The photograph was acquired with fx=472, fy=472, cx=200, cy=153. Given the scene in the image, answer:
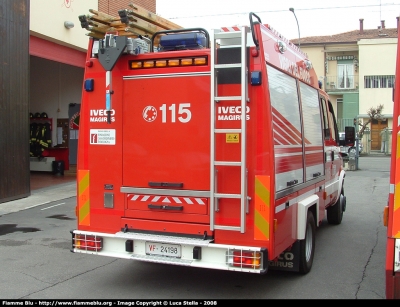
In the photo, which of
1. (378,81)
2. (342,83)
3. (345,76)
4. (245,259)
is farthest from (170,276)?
(345,76)

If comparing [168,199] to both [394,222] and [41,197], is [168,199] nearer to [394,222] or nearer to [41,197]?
[394,222]

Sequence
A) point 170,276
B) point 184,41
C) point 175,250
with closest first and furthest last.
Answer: point 175,250 → point 184,41 → point 170,276

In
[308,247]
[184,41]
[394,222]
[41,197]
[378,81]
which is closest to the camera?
[394,222]

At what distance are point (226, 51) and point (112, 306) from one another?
9.83 feet

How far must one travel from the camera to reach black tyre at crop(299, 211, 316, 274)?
6.05 metres

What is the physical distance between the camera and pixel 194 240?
17.0 ft

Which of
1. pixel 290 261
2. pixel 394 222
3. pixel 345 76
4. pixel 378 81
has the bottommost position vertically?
pixel 290 261

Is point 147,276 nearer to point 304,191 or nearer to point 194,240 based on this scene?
point 194,240

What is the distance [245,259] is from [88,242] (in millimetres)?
1941

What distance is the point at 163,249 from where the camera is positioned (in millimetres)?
5234

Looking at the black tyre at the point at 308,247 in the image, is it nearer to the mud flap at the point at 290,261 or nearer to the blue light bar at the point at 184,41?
the mud flap at the point at 290,261

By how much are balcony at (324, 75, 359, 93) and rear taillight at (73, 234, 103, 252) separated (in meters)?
40.7

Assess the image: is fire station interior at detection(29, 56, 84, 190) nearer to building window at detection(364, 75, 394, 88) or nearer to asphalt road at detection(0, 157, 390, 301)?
asphalt road at detection(0, 157, 390, 301)

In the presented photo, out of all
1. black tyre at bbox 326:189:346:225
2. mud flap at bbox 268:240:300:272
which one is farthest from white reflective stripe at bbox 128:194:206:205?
black tyre at bbox 326:189:346:225
